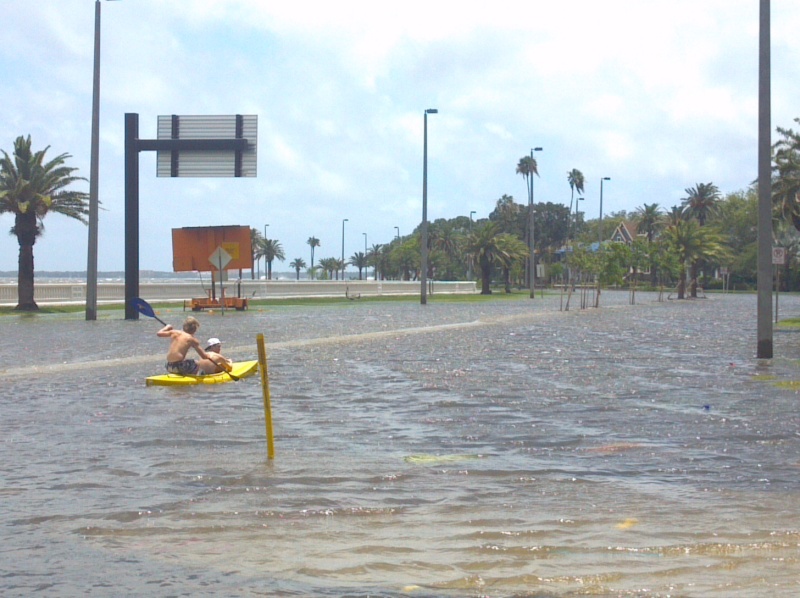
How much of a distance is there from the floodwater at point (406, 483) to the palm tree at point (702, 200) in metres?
93.3

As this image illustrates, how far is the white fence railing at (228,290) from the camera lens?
5731 centimetres

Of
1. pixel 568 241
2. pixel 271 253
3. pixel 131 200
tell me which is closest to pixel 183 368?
pixel 131 200

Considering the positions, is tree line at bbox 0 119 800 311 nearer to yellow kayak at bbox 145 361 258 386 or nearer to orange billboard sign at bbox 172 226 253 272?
orange billboard sign at bbox 172 226 253 272

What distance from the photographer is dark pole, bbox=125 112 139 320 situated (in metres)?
43.2

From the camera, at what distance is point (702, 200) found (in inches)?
4333

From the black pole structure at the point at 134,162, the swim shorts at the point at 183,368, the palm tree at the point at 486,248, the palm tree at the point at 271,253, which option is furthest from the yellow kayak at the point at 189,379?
the palm tree at the point at 271,253

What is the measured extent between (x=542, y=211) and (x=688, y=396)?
514 feet

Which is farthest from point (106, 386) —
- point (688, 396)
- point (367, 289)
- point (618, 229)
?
point (618, 229)

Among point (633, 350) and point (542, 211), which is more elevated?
point (542, 211)

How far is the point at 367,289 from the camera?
277ft

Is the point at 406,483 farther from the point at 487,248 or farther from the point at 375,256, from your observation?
the point at 375,256

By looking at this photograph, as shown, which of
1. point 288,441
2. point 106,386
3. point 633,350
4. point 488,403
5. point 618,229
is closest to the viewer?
point 288,441

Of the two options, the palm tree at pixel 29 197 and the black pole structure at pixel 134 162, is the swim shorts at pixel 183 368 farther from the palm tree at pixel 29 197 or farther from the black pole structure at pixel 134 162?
the palm tree at pixel 29 197

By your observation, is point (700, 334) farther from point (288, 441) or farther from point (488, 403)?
point (288, 441)
